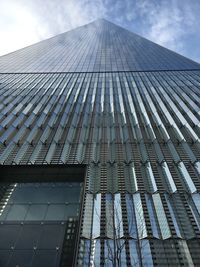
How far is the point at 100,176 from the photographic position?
9.40 m

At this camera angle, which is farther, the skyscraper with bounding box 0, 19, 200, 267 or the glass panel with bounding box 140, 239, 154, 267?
the skyscraper with bounding box 0, 19, 200, 267

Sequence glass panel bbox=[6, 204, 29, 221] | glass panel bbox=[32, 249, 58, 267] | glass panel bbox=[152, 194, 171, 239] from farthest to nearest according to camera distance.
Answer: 1. glass panel bbox=[6, 204, 29, 221]
2. glass panel bbox=[152, 194, 171, 239]
3. glass panel bbox=[32, 249, 58, 267]

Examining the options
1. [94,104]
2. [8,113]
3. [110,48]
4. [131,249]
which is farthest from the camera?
[110,48]

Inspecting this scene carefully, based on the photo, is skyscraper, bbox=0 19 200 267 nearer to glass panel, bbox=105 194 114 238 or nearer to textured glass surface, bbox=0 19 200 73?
glass panel, bbox=105 194 114 238

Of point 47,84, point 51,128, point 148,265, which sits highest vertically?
point 47,84

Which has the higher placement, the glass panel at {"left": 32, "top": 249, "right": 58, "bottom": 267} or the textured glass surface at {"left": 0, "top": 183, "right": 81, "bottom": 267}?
the textured glass surface at {"left": 0, "top": 183, "right": 81, "bottom": 267}

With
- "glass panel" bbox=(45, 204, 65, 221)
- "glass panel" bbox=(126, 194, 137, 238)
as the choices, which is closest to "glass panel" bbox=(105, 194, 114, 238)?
"glass panel" bbox=(126, 194, 137, 238)

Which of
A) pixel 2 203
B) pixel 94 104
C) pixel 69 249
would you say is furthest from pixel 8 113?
pixel 69 249

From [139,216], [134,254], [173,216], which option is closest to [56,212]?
[139,216]

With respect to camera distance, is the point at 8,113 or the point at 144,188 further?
the point at 8,113

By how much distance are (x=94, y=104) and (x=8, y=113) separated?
6.66m

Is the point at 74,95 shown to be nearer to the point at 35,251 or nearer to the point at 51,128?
the point at 51,128

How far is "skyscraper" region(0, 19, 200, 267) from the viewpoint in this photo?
6.50 m

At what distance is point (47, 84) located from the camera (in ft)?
79.3
